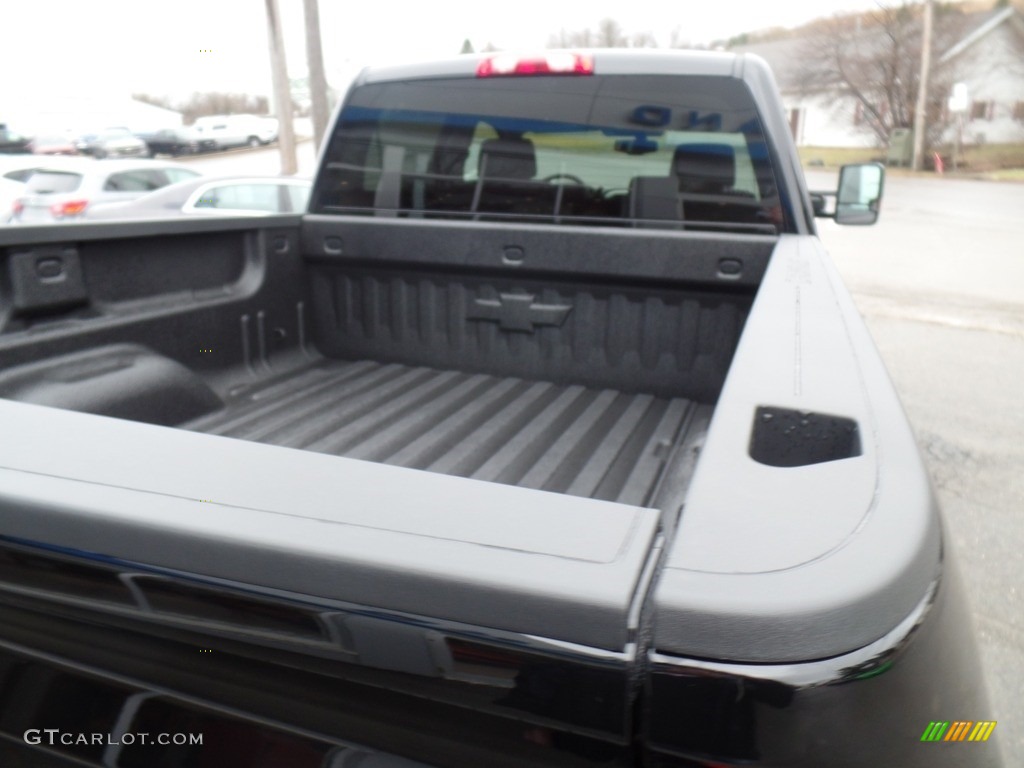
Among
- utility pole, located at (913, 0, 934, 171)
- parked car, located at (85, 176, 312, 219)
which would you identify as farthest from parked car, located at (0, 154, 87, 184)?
utility pole, located at (913, 0, 934, 171)

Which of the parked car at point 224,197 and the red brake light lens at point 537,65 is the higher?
the red brake light lens at point 537,65

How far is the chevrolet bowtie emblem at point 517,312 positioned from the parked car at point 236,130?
3016 centimetres

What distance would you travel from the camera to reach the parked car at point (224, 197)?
916 cm

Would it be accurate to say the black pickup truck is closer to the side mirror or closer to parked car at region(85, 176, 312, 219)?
the side mirror

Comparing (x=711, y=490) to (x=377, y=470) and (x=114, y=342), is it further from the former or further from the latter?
(x=114, y=342)

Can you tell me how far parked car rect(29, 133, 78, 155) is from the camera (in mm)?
23859

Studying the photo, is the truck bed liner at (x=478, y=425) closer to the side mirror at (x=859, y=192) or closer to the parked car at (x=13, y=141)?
the side mirror at (x=859, y=192)

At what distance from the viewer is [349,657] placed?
0.80 m

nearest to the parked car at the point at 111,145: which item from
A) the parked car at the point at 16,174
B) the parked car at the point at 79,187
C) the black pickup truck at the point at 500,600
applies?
the parked car at the point at 16,174

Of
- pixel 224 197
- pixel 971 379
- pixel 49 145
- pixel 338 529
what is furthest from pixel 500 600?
pixel 49 145

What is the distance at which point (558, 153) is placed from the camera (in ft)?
10.4

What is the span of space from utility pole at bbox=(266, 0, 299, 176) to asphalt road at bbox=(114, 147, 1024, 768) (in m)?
8.48

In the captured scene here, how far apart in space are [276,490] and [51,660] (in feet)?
1.37

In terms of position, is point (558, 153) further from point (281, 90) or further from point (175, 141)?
point (175, 141)
